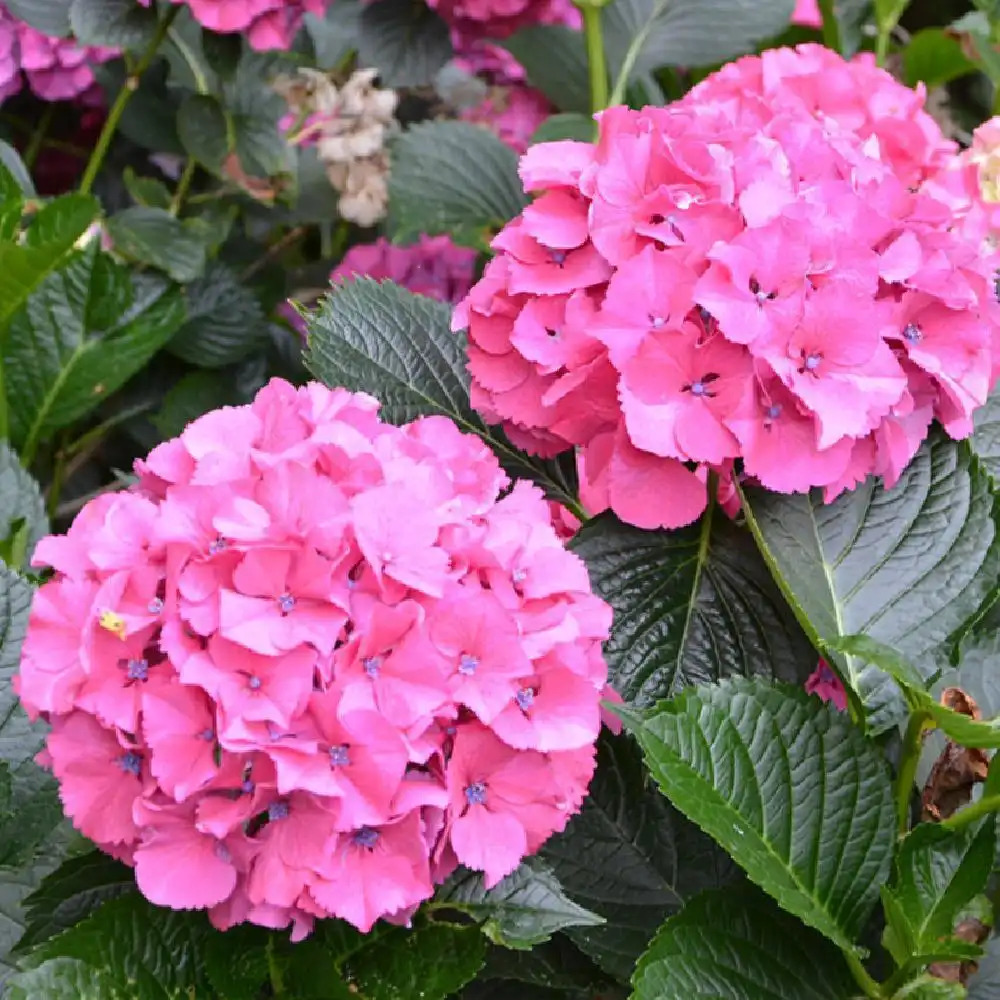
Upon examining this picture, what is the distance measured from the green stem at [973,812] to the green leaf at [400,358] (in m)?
0.31

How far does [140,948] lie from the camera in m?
0.56

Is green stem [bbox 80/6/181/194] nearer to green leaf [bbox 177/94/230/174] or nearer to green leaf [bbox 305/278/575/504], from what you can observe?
green leaf [bbox 177/94/230/174]

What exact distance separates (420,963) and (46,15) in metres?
0.98

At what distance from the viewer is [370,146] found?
1.44m

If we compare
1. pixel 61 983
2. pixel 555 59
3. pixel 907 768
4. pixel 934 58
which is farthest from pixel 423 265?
pixel 61 983

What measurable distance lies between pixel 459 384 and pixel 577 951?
1.19 ft

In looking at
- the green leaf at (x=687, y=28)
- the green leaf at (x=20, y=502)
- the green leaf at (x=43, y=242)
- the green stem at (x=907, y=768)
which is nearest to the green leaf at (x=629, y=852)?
the green stem at (x=907, y=768)

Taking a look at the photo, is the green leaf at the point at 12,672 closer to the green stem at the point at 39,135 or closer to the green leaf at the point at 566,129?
the green leaf at the point at 566,129

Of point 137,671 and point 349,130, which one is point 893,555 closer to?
point 137,671

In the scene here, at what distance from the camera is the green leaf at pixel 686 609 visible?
2.27 feet

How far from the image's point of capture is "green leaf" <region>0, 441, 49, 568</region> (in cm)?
89

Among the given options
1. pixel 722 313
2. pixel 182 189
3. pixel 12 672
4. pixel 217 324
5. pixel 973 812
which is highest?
pixel 722 313

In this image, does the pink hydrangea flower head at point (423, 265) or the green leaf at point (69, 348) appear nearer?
the green leaf at point (69, 348)

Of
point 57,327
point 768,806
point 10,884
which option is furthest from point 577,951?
point 57,327
